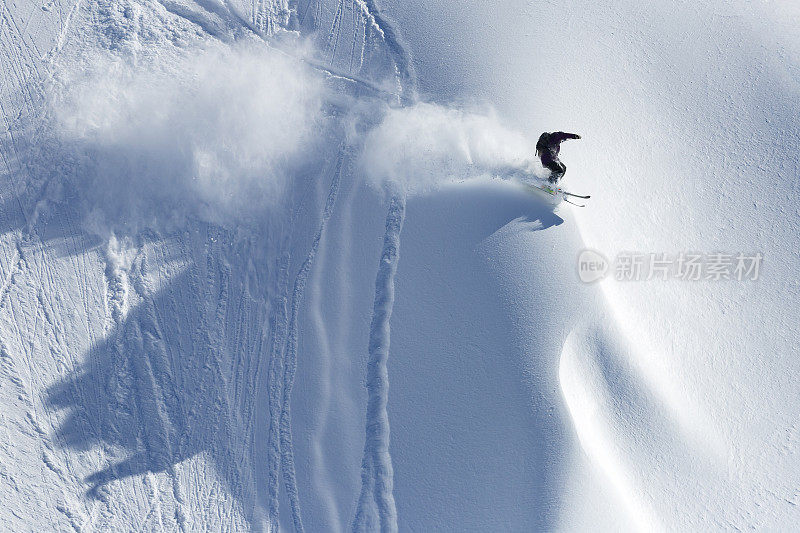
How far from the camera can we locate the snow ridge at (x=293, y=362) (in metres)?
6.28

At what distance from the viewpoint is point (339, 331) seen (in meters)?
6.48

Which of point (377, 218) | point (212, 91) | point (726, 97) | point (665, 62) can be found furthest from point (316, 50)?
point (726, 97)

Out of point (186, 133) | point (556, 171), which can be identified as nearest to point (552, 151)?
point (556, 171)

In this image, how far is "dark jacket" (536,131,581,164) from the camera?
21.0 feet

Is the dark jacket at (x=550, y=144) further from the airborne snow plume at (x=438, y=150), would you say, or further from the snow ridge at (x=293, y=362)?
the snow ridge at (x=293, y=362)

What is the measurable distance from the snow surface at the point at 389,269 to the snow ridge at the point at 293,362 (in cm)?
3

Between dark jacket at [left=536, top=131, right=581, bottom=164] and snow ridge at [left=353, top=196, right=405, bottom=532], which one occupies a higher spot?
dark jacket at [left=536, top=131, right=581, bottom=164]

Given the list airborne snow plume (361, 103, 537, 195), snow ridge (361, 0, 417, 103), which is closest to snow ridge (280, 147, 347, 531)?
airborne snow plume (361, 103, 537, 195)

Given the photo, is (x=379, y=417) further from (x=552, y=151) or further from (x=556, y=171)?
(x=552, y=151)

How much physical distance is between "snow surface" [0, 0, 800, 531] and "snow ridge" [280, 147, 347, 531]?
0.03m

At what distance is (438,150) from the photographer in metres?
6.92

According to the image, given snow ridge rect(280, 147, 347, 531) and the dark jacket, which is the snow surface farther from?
the dark jacket

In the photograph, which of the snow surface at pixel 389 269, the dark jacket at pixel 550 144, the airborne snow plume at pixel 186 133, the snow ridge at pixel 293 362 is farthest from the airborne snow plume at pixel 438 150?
the airborne snow plume at pixel 186 133

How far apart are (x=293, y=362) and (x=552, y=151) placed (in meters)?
3.57
